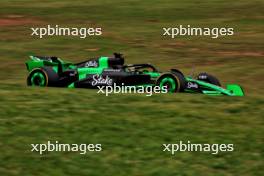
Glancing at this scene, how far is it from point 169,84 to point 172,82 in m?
0.07

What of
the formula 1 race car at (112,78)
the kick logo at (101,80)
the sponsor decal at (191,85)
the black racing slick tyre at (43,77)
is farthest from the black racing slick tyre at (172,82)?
the black racing slick tyre at (43,77)

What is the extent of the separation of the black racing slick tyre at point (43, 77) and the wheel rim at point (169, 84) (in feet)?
8.00

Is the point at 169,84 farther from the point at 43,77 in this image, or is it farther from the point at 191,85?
the point at 43,77

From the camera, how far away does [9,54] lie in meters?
20.9

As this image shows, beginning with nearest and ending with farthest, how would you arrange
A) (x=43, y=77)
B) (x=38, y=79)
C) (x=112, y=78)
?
1. (x=112, y=78)
2. (x=43, y=77)
3. (x=38, y=79)

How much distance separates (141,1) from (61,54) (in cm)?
1531

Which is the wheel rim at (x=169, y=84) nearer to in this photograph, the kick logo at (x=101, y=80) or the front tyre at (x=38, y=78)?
the kick logo at (x=101, y=80)

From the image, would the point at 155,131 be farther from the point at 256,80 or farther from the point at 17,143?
the point at 256,80

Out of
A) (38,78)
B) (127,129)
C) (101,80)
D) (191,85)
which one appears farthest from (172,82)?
(127,129)

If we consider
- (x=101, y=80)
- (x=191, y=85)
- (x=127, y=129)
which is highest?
(x=101, y=80)

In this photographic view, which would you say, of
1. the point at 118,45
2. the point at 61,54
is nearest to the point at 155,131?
the point at 61,54

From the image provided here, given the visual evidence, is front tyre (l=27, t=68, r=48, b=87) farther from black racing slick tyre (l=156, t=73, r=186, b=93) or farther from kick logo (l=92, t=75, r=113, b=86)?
black racing slick tyre (l=156, t=73, r=186, b=93)

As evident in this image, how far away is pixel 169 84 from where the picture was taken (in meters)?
11.7

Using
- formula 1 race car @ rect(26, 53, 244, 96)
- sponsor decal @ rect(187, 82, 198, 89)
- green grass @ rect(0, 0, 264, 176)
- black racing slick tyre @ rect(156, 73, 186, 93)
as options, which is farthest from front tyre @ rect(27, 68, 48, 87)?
sponsor decal @ rect(187, 82, 198, 89)
